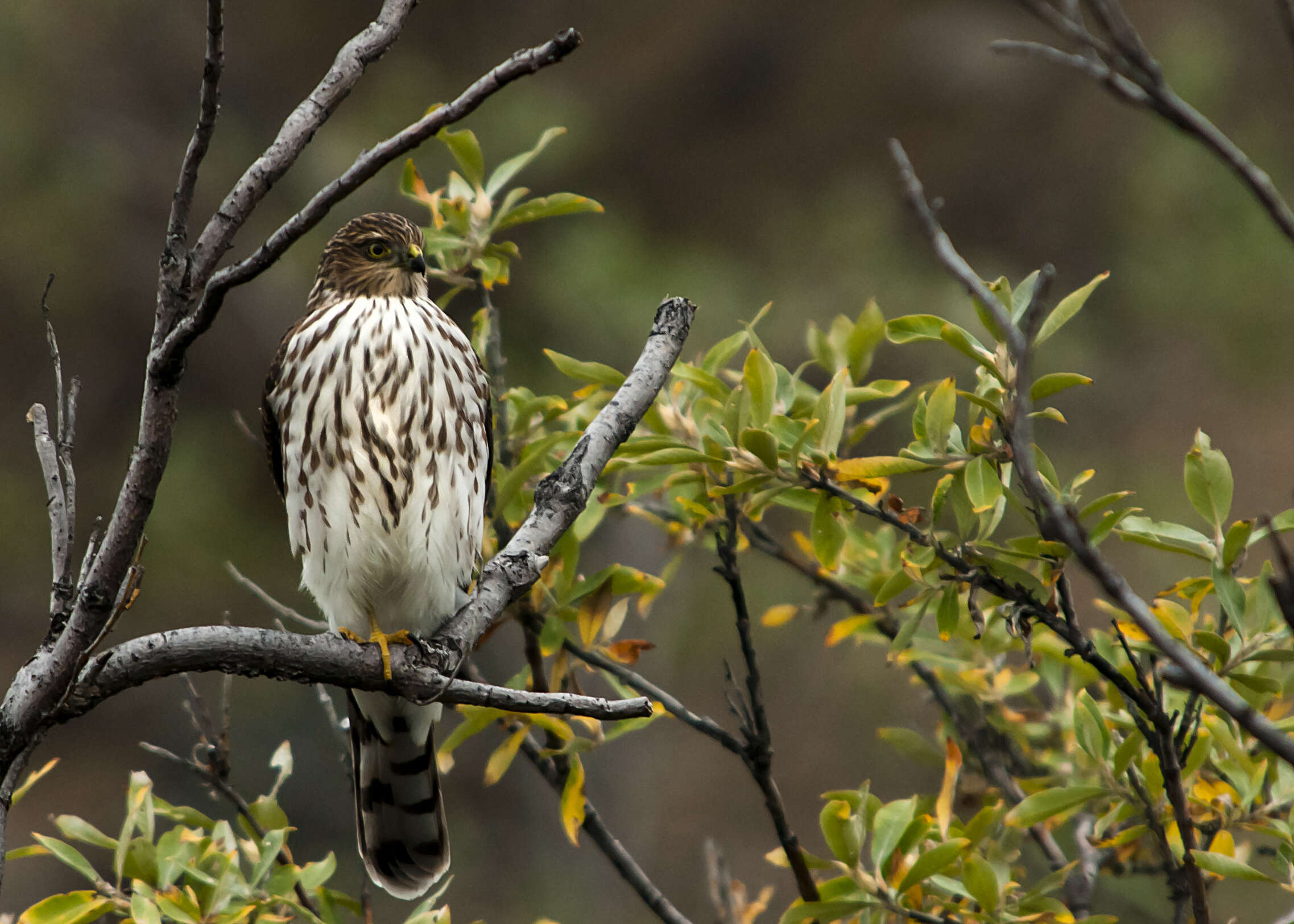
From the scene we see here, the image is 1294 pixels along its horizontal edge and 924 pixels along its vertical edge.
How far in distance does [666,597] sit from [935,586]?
16.6 ft

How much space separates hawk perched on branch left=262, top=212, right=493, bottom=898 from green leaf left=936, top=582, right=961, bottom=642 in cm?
95

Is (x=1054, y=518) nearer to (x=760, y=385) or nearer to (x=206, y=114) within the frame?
(x=206, y=114)

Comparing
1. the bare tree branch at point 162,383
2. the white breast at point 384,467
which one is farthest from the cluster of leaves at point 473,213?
the bare tree branch at point 162,383

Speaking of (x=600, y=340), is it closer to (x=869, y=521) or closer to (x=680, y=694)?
(x=680, y=694)

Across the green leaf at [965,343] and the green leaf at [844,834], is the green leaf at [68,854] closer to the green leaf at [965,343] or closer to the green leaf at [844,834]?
the green leaf at [844,834]

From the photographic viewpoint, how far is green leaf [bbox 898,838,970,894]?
1.90 meters

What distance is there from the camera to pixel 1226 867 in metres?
1.74

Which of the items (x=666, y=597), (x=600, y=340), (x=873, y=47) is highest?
(x=873, y=47)

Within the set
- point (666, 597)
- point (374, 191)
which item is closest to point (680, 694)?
point (666, 597)

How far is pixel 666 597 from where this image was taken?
703cm

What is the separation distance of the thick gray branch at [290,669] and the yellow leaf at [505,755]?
0.42m

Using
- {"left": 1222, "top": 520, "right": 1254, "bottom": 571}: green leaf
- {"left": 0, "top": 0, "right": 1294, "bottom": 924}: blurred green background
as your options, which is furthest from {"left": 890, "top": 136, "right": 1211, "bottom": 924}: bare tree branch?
{"left": 0, "top": 0, "right": 1294, "bottom": 924}: blurred green background

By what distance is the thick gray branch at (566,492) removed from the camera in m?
1.92

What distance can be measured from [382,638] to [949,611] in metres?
0.94
